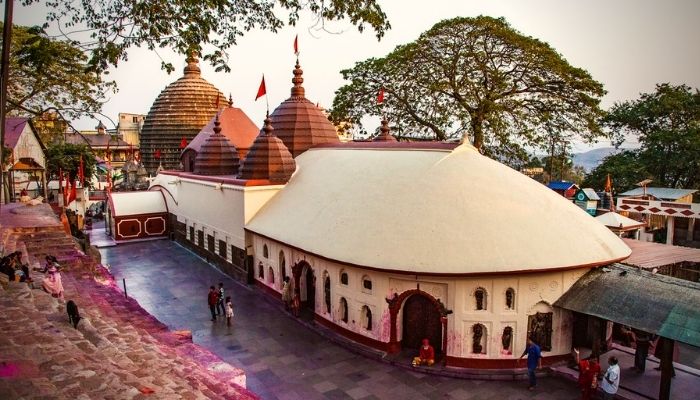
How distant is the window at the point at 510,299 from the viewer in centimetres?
1324

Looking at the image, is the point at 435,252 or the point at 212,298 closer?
the point at 435,252

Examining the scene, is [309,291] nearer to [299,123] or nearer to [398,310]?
[398,310]

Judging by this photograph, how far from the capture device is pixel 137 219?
3322 centimetres

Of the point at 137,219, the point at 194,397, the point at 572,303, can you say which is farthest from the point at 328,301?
the point at 137,219

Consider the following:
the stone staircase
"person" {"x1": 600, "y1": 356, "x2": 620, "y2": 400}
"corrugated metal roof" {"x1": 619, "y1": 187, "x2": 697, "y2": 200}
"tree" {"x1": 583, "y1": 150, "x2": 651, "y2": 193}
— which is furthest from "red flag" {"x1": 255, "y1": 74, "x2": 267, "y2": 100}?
"tree" {"x1": 583, "y1": 150, "x2": 651, "y2": 193}

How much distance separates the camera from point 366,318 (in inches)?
587

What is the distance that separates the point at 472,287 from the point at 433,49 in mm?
18931

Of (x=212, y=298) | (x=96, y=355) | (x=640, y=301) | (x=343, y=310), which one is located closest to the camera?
(x=96, y=355)

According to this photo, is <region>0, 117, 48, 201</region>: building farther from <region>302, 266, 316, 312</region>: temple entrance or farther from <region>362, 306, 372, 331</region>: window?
<region>362, 306, 372, 331</region>: window

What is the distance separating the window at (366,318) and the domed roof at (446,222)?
1727 millimetres

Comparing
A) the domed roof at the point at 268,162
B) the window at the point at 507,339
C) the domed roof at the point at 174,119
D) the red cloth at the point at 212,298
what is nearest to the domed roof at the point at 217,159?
the domed roof at the point at 268,162

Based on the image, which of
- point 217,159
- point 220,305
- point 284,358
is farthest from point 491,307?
point 217,159

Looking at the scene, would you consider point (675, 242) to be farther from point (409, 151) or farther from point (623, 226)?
point (409, 151)

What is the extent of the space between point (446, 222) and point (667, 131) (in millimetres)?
30752
